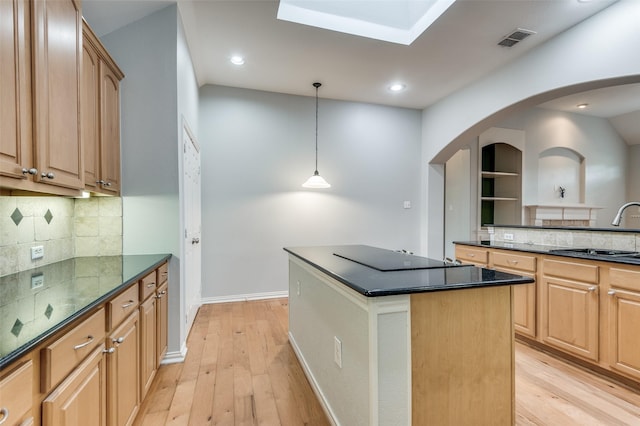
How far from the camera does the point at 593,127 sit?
5945mm

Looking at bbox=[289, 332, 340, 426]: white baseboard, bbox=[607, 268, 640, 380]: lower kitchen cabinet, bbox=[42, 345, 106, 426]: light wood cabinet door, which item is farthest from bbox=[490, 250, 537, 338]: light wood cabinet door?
bbox=[42, 345, 106, 426]: light wood cabinet door

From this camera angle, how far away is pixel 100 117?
205 centimetres

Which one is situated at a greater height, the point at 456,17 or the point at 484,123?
the point at 456,17

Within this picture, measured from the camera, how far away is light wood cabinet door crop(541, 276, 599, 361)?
2.26 meters

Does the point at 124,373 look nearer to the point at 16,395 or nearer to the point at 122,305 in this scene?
the point at 122,305

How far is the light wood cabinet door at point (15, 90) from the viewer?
1.13 metres

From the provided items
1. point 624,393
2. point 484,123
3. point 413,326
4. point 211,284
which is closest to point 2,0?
point 413,326

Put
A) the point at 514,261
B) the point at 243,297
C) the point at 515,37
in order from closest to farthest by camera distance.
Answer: the point at 514,261 < the point at 515,37 < the point at 243,297

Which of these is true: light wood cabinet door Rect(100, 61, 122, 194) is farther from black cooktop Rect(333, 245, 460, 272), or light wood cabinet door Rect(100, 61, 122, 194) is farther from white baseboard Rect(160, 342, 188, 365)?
black cooktop Rect(333, 245, 460, 272)

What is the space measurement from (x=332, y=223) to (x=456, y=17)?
9.47 ft

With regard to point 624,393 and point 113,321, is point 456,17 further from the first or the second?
point 113,321

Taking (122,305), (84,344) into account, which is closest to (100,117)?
(122,305)

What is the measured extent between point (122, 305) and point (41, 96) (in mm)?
1015

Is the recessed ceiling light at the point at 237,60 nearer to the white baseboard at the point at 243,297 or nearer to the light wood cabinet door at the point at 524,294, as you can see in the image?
the white baseboard at the point at 243,297
